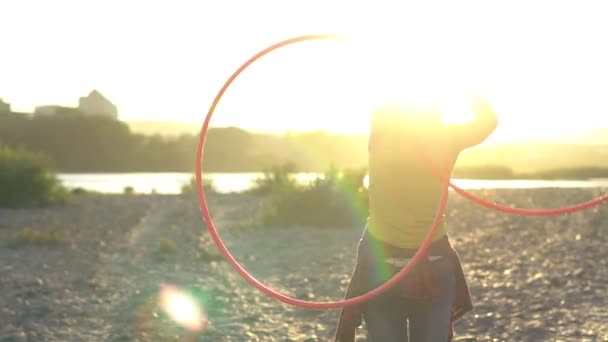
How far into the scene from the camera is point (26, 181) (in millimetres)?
22250

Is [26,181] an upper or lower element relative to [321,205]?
lower

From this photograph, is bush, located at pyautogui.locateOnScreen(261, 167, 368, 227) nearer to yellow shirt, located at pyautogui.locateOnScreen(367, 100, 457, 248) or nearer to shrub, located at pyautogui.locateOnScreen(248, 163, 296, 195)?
shrub, located at pyautogui.locateOnScreen(248, 163, 296, 195)

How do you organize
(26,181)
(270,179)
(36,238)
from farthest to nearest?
1. (270,179)
2. (26,181)
3. (36,238)

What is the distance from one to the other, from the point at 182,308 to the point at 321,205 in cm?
937

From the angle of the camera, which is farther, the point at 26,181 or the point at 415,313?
the point at 26,181

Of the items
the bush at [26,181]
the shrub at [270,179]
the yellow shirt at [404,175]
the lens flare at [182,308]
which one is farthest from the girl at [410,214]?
the shrub at [270,179]

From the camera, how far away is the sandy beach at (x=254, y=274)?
7.74 meters

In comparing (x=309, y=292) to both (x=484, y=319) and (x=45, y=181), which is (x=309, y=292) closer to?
(x=484, y=319)

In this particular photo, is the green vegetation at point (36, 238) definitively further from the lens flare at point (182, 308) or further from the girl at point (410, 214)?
the girl at point (410, 214)

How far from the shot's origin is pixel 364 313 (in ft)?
11.8

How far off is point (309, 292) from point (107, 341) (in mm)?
3123

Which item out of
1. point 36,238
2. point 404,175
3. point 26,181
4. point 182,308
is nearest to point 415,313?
point 404,175

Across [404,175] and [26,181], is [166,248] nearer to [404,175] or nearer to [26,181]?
[404,175]

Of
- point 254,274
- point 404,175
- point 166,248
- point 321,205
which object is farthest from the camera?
point 321,205
